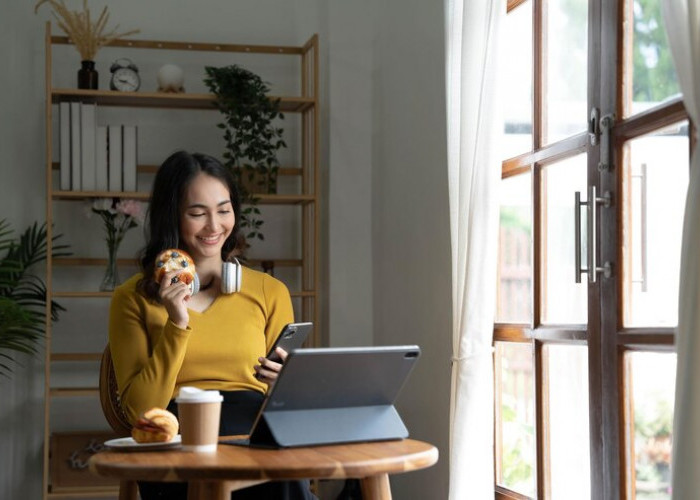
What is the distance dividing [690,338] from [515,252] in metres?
1.39

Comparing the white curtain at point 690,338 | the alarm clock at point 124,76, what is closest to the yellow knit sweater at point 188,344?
the white curtain at point 690,338

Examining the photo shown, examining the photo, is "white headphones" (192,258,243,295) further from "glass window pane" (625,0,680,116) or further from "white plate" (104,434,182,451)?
"glass window pane" (625,0,680,116)

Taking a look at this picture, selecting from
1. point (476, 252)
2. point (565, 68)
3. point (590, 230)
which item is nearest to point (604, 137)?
point (590, 230)

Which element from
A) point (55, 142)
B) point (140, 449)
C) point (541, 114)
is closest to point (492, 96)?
point (541, 114)

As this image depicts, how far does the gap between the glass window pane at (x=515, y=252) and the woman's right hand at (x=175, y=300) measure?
121 cm

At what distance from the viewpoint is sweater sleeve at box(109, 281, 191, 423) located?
7.54ft

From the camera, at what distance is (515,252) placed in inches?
130

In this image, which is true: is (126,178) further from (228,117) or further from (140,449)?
(140,449)

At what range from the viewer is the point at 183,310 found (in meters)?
2.34

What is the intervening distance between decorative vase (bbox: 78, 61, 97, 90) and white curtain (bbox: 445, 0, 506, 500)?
70.8 inches

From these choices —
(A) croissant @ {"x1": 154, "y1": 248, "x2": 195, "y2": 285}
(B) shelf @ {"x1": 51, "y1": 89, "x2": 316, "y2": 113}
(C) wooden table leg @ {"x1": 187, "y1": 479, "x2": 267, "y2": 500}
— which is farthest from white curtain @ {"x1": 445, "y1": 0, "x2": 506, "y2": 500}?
(C) wooden table leg @ {"x1": 187, "y1": 479, "x2": 267, "y2": 500}

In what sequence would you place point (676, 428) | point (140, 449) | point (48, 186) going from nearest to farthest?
point (140, 449) → point (676, 428) → point (48, 186)

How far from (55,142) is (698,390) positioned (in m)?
3.42

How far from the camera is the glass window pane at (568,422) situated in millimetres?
2770
